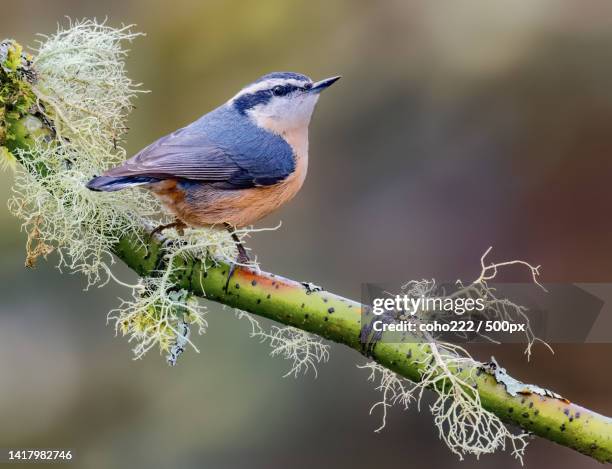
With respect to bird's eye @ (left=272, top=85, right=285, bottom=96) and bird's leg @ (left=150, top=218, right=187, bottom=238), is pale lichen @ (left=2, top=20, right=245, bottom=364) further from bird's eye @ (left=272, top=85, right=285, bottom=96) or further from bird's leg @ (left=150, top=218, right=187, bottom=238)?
bird's eye @ (left=272, top=85, right=285, bottom=96)

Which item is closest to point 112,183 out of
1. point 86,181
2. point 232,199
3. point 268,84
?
point 86,181

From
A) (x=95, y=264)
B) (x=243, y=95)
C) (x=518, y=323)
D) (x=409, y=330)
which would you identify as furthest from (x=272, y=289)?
(x=243, y=95)

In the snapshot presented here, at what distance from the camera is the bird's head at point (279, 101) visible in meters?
2.25

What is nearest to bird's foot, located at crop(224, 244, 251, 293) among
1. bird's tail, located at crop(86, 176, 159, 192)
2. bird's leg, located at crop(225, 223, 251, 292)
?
bird's leg, located at crop(225, 223, 251, 292)

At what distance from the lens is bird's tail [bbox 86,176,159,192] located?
1.70 metres

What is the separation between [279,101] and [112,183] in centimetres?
70

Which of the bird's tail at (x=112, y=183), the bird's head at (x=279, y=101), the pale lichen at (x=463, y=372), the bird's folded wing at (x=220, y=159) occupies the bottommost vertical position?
the pale lichen at (x=463, y=372)

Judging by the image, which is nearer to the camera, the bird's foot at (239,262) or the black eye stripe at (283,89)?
the bird's foot at (239,262)

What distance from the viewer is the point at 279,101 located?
2.31 meters

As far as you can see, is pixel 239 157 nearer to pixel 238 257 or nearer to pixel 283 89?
pixel 283 89

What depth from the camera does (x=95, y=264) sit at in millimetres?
1736

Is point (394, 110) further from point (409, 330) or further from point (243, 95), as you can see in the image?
point (409, 330)

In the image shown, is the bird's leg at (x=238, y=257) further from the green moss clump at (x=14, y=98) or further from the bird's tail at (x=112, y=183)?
the green moss clump at (x=14, y=98)

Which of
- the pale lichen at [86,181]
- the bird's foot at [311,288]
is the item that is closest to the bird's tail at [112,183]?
the pale lichen at [86,181]
